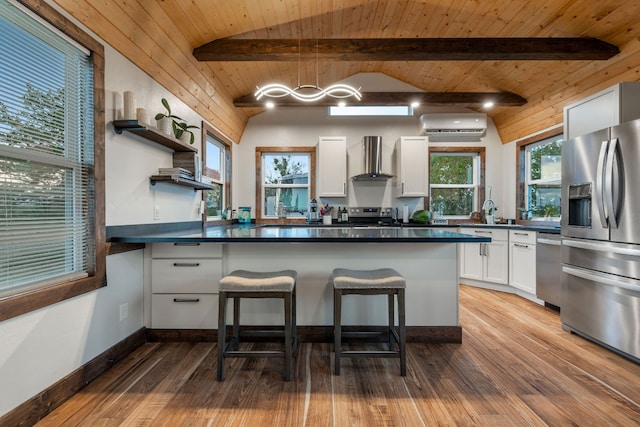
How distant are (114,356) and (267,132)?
12.6 feet

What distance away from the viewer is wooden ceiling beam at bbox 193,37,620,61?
2895 millimetres

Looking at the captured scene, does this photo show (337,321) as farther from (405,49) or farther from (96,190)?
(405,49)

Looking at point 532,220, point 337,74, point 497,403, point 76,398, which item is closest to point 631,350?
point 497,403

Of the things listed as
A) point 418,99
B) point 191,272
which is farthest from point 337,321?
point 418,99

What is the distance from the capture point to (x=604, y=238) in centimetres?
229

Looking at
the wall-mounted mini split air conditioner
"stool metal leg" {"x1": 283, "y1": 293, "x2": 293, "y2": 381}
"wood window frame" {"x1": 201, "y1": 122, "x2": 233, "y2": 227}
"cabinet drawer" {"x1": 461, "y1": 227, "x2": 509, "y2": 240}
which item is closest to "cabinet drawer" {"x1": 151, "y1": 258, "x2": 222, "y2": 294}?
"stool metal leg" {"x1": 283, "y1": 293, "x2": 293, "y2": 381}

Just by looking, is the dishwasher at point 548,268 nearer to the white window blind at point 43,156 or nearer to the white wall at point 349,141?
the white wall at point 349,141

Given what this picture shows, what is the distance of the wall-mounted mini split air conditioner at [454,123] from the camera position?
4.62 meters

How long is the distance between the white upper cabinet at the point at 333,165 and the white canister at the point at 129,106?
2.91m

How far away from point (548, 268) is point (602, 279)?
3.50 feet

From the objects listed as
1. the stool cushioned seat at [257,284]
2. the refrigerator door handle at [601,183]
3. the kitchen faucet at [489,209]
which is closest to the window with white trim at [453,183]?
the kitchen faucet at [489,209]

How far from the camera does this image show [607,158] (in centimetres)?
221

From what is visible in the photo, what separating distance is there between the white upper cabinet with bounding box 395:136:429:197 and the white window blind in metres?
3.94

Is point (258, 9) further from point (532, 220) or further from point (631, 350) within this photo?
point (532, 220)
